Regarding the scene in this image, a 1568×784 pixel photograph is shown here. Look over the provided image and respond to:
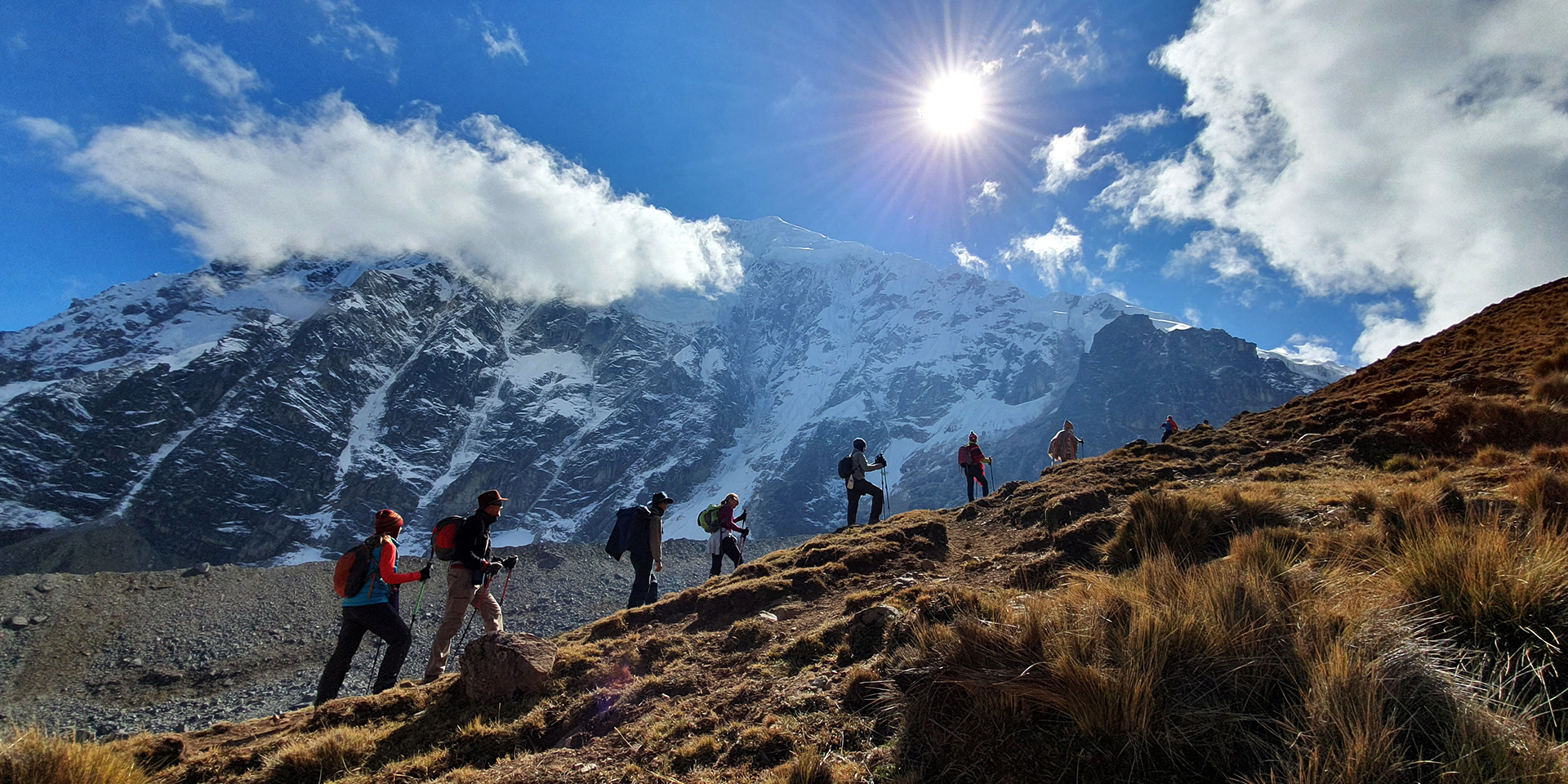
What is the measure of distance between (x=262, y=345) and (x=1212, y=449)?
22339 cm

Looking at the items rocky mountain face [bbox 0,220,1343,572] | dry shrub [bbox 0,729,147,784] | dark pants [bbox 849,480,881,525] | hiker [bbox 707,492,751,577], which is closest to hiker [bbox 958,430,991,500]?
dark pants [bbox 849,480,881,525]

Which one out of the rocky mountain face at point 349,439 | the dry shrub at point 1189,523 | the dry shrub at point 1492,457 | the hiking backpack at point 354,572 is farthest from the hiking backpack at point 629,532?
the rocky mountain face at point 349,439

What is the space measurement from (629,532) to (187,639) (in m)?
71.1

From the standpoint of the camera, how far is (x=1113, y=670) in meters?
2.67

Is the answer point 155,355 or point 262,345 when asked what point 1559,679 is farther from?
point 155,355

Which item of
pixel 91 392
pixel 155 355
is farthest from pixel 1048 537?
pixel 155 355

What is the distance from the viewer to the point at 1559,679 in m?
2.36

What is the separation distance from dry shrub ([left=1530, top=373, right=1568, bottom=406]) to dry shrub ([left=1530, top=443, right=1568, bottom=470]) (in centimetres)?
274

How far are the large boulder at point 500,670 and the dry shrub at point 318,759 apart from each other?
924 millimetres

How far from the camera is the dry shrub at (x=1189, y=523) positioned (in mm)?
5719

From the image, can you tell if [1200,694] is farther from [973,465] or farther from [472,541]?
[973,465]

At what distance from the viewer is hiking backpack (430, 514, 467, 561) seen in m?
7.80

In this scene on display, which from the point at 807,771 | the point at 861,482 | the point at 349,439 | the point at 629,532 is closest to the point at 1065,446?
the point at 861,482

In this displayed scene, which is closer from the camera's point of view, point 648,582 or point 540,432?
point 648,582
